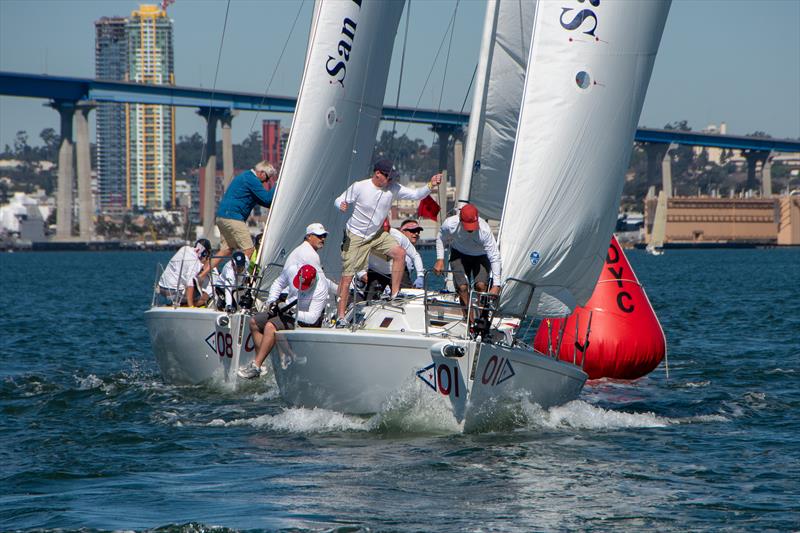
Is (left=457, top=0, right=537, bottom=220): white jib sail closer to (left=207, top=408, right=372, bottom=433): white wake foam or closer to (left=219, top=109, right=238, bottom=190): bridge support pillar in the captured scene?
(left=207, top=408, right=372, bottom=433): white wake foam

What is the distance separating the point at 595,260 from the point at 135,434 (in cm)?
389

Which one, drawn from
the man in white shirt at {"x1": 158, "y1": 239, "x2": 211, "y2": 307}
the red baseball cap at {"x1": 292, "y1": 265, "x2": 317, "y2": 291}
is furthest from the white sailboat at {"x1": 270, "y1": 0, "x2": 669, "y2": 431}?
the man in white shirt at {"x1": 158, "y1": 239, "x2": 211, "y2": 307}

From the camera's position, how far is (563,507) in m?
7.53

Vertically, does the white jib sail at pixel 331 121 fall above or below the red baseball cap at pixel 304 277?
above

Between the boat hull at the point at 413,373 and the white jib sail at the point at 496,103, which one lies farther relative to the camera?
the white jib sail at the point at 496,103

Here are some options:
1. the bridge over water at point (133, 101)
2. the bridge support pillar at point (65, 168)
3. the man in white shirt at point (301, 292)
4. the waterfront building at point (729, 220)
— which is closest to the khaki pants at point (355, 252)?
the man in white shirt at point (301, 292)

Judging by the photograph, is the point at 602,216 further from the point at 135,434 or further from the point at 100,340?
the point at 100,340

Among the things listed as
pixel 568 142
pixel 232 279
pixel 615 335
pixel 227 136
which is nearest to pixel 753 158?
pixel 227 136

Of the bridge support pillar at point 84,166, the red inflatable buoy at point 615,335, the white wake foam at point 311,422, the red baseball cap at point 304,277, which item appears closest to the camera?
the white wake foam at point 311,422

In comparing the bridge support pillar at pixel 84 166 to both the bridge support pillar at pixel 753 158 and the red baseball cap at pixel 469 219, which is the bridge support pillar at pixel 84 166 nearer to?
the bridge support pillar at pixel 753 158

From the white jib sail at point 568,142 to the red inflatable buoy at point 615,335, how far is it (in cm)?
368

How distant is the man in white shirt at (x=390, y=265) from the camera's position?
1190 cm

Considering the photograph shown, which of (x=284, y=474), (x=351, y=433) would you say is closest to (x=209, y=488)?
(x=284, y=474)

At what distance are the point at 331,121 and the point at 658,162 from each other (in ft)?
289
